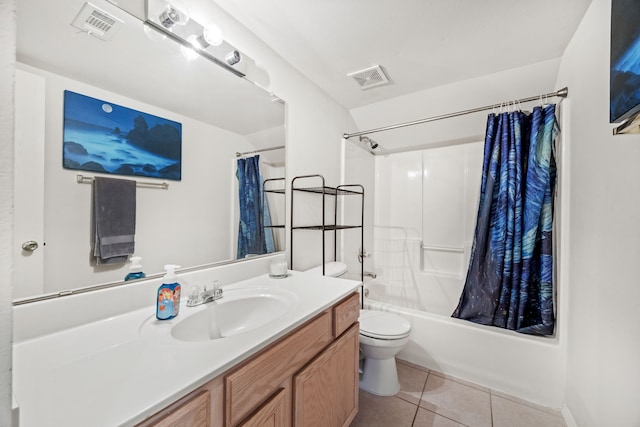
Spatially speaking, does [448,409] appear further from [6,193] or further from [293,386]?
[6,193]

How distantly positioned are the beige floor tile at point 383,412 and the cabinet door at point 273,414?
0.85 metres

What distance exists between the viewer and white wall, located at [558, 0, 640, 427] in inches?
36.4

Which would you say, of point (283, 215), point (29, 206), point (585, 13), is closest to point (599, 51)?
point (585, 13)

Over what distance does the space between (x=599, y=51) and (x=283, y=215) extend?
1.76 m

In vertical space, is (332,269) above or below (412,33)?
below

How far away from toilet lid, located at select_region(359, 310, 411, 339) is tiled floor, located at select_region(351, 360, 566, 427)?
0.41 metres

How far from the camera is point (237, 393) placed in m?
0.68

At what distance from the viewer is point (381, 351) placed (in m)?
1.62

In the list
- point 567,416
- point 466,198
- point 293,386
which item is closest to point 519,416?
point 567,416

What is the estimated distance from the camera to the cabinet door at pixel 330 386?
913 mm

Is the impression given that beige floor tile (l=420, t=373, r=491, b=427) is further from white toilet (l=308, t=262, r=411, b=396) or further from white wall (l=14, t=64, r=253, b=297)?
white wall (l=14, t=64, r=253, b=297)

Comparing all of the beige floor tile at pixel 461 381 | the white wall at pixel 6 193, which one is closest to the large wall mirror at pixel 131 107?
the white wall at pixel 6 193

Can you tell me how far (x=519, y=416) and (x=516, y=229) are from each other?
3.62 feet

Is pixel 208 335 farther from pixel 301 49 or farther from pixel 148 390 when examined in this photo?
pixel 301 49
